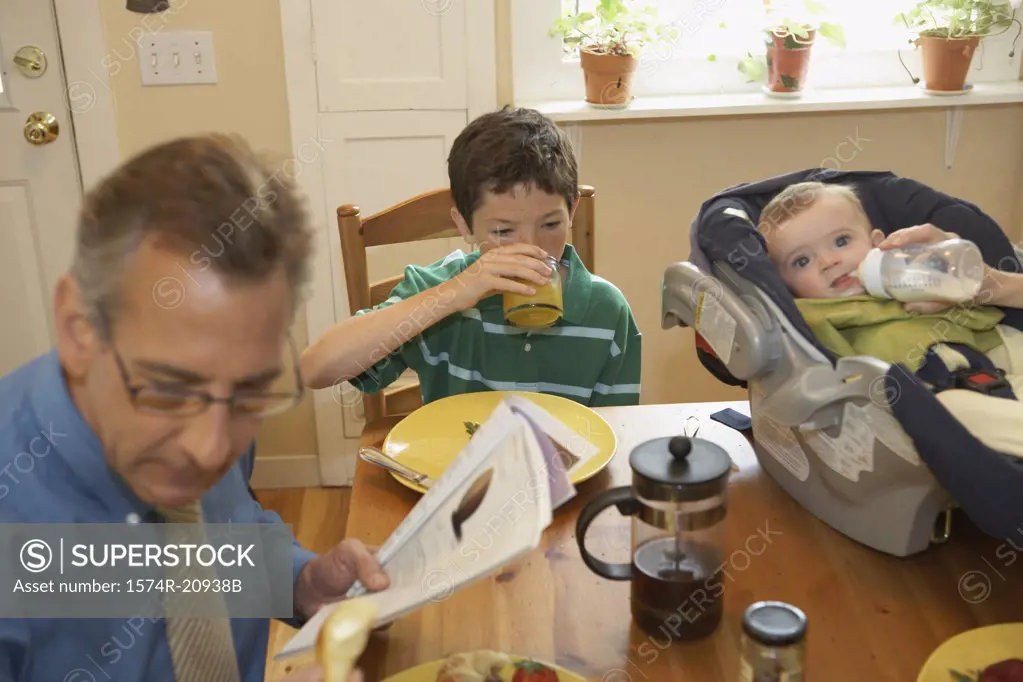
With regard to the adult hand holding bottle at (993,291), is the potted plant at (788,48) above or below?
above

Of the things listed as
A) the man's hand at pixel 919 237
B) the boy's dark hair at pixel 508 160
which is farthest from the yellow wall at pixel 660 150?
the man's hand at pixel 919 237

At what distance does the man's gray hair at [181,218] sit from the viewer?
0.73 m

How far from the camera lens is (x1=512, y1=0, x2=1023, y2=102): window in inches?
100

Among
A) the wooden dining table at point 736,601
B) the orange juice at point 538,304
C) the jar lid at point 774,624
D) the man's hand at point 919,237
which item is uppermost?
the man's hand at point 919,237

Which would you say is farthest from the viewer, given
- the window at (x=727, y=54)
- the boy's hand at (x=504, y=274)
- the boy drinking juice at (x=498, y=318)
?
the window at (x=727, y=54)

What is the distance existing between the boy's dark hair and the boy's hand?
0.18 m

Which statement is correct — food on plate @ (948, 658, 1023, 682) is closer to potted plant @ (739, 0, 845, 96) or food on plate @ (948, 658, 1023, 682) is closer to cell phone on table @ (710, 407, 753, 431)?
cell phone on table @ (710, 407, 753, 431)

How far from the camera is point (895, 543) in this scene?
102 cm

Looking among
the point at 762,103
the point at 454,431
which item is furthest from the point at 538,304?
the point at 762,103

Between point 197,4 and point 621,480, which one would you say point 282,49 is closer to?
point 197,4

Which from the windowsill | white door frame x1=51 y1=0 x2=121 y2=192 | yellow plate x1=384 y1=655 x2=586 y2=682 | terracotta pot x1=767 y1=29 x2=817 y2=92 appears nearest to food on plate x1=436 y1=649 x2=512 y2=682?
yellow plate x1=384 y1=655 x2=586 y2=682

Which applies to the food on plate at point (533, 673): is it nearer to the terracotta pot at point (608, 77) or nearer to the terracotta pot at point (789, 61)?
the terracotta pot at point (608, 77)

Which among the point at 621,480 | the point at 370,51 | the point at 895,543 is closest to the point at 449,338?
the point at 621,480

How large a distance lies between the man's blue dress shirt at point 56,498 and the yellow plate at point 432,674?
0.24 meters
